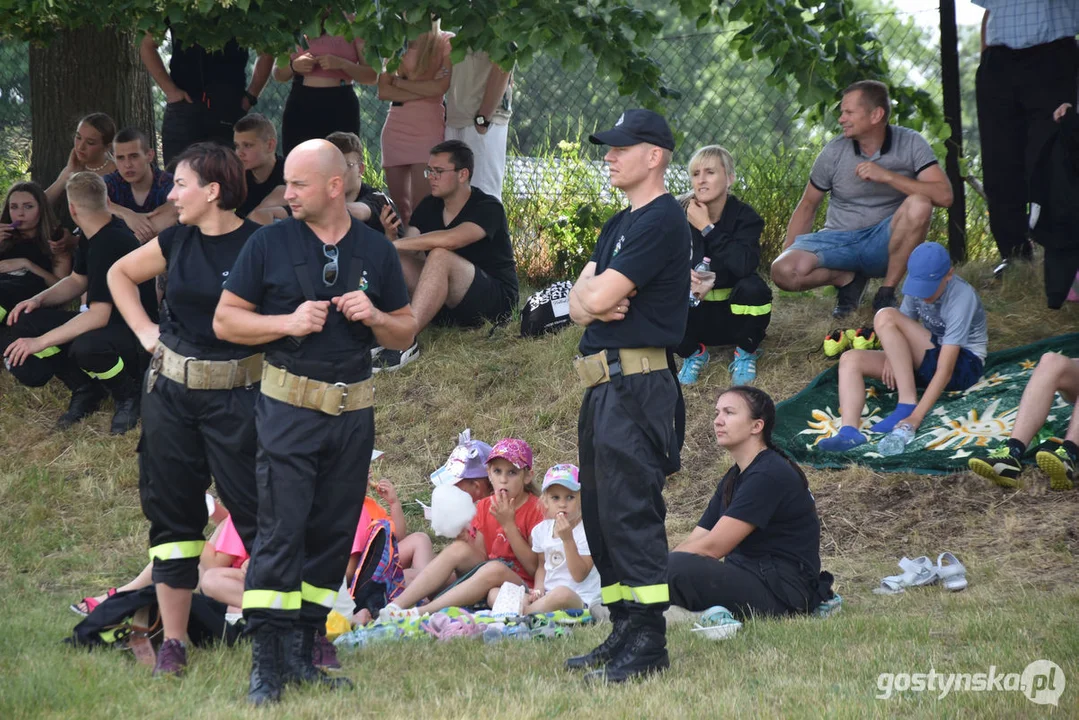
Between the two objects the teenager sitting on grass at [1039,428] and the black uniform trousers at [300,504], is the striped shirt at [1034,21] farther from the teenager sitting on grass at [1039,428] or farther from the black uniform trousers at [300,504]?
the black uniform trousers at [300,504]

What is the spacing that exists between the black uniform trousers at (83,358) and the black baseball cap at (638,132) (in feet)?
16.3

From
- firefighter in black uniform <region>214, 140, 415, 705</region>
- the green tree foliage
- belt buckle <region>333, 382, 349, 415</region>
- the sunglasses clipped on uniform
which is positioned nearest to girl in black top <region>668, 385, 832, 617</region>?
firefighter in black uniform <region>214, 140, 415, 705</region>

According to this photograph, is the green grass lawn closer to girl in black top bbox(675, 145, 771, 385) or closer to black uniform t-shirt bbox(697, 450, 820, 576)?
girl in black top bbox(675, 145, 771, 385)

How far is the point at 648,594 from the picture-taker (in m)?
4.58

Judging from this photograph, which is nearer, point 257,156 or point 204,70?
point 257,156

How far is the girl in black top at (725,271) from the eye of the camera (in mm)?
8422

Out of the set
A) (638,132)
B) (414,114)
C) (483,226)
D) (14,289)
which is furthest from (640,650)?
(14,289)

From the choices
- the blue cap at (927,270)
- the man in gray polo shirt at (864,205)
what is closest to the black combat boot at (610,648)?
the blue cap at (927,270)

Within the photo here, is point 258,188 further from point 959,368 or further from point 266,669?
point 266,669

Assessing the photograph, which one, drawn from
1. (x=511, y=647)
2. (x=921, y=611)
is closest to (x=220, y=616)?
(x=511, y=647)

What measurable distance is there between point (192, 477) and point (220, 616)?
2.43 feet

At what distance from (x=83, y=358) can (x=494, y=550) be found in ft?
11.9

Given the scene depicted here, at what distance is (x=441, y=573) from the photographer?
20.8ft

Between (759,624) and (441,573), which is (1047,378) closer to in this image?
(759,624)
